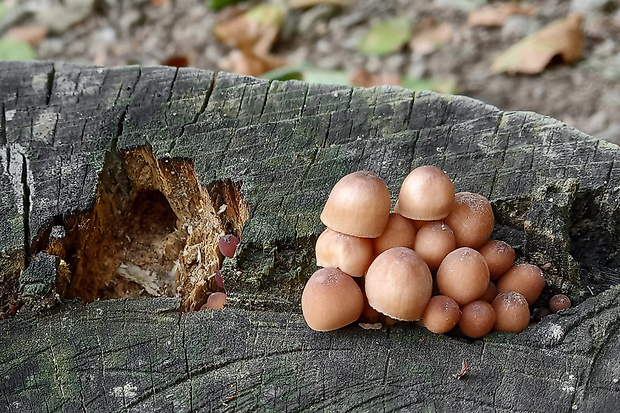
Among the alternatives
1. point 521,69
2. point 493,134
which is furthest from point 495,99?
point 493,134

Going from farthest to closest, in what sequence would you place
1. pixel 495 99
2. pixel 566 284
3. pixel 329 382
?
pixel 495 99 → pixel 566 284 → pixel 329 382

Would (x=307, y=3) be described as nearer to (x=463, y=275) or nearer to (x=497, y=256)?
(x=497, y=256)

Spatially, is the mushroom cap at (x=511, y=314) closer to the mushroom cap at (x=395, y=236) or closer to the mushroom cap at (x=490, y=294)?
the mushroom cap at (x=490, y=294)

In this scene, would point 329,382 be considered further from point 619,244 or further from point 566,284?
point 619,244

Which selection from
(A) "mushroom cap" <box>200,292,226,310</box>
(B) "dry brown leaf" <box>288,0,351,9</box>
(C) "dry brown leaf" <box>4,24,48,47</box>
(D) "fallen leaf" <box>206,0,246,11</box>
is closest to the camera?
(A) "mushroom cap" <box>200,292,226,310</box>

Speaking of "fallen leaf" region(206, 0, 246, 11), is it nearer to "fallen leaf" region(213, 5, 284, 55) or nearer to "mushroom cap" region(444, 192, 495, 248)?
"fallen leaf" region(213, 5, 284, 55)

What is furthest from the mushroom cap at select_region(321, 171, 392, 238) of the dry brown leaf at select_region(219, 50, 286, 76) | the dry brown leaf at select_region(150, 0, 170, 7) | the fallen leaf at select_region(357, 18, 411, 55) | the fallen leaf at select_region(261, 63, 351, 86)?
the dry brown leaf at select_region(150, 0, 170, 7)

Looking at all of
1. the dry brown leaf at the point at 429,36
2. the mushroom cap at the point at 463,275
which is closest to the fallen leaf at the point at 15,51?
the dry brown leaf at the point at 429,36
